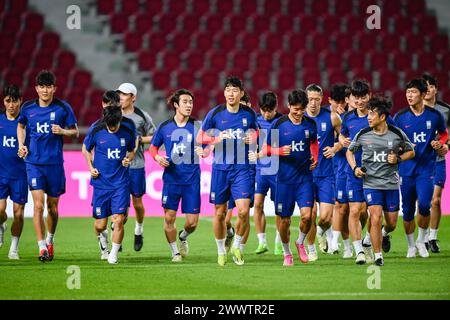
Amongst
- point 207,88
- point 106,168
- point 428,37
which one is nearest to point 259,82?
point 207,88

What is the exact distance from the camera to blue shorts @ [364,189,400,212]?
10836mm

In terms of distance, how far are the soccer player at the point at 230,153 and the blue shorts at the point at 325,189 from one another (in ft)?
4.60

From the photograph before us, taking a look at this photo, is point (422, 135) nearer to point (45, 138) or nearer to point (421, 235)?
point (421, 235)

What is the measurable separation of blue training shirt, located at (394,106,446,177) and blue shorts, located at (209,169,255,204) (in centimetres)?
223

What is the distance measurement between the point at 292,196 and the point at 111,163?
2282mm

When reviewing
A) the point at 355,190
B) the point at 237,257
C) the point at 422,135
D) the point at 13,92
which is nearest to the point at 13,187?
the point at 13,92

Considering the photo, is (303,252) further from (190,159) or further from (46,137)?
(46,137)

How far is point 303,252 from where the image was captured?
1155 centimetres

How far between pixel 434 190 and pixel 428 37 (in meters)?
13.3

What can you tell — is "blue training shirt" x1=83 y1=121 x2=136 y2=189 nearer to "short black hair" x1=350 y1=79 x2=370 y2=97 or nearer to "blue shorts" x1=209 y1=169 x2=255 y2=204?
"blue shorts" x1=209 y1=169 x2=255 y2=204

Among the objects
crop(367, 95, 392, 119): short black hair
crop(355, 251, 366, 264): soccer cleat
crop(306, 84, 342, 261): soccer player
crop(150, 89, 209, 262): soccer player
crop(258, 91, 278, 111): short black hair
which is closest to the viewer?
crop(367, 95, 392, 119): short black hair

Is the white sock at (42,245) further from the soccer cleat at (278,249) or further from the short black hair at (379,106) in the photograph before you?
the short black hair at (379,106)

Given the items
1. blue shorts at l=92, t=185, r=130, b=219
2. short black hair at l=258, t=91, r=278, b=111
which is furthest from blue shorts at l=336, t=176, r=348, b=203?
blue shorts at l=92, t=185, r=130, b=219

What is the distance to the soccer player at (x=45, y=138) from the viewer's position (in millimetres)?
11836
